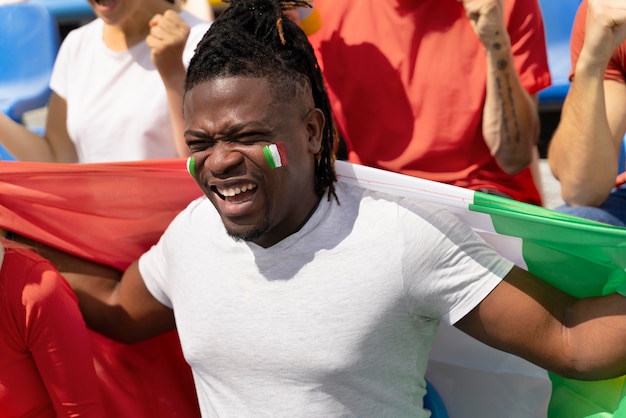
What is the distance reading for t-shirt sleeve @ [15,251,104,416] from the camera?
1.74 m

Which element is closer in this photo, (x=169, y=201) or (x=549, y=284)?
(x=549, y=284)

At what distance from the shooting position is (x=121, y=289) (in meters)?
1.96

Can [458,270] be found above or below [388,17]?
below

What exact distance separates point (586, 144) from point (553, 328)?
1.63 ft

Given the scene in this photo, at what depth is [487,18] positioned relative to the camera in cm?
185

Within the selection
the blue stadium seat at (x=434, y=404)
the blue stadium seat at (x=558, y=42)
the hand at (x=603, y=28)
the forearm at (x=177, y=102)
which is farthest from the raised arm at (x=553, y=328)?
the blue stadium seat at (x=558, y=42)

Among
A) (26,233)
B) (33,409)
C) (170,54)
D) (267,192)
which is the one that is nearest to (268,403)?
(267,192)

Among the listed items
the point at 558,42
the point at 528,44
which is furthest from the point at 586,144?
the point at 558,42

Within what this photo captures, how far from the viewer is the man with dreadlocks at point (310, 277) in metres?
1.55

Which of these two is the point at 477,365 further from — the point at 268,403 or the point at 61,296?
the point at 61,296

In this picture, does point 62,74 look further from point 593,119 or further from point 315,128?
point 593,119

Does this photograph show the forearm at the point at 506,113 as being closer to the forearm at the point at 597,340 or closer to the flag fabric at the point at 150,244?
the flag fabric at the point at 150,244

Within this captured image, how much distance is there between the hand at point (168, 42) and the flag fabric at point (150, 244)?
0.34m

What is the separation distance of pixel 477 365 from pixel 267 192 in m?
0.65
